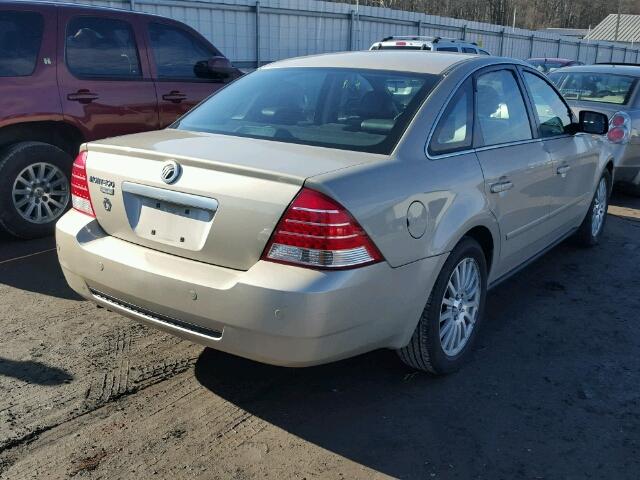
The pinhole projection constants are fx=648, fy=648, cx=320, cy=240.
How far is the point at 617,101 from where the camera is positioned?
7.94 m

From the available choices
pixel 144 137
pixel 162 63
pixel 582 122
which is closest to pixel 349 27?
pixel 162 63

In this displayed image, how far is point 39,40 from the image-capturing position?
17.7ft

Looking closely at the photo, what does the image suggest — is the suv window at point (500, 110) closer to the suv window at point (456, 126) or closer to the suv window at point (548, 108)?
the suv window at point (456, 126)

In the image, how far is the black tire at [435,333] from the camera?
317cm

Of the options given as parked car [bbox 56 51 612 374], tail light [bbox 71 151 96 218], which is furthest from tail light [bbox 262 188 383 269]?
tail light [bbox 71 151 96 218]

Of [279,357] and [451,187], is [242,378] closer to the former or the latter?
[279,357]

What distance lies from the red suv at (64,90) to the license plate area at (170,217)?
2803 millimetres

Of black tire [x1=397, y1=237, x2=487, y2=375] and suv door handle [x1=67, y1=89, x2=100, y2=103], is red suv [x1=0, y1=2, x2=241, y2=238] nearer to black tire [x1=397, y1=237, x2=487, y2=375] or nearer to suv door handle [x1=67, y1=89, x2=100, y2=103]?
suv door handle [x1=67, y1=89, x2=100, y2=103]

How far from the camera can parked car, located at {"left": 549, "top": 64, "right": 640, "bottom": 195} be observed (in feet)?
24.2

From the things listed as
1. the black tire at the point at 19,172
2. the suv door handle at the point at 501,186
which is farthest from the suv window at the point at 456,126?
the black tire at the point at 19,172

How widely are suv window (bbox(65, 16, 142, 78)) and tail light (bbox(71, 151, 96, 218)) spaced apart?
259 cm

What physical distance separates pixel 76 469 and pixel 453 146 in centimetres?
232

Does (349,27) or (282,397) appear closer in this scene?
(282,397)

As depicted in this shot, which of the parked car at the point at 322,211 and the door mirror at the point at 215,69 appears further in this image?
the door mirror at the point at 215,69
